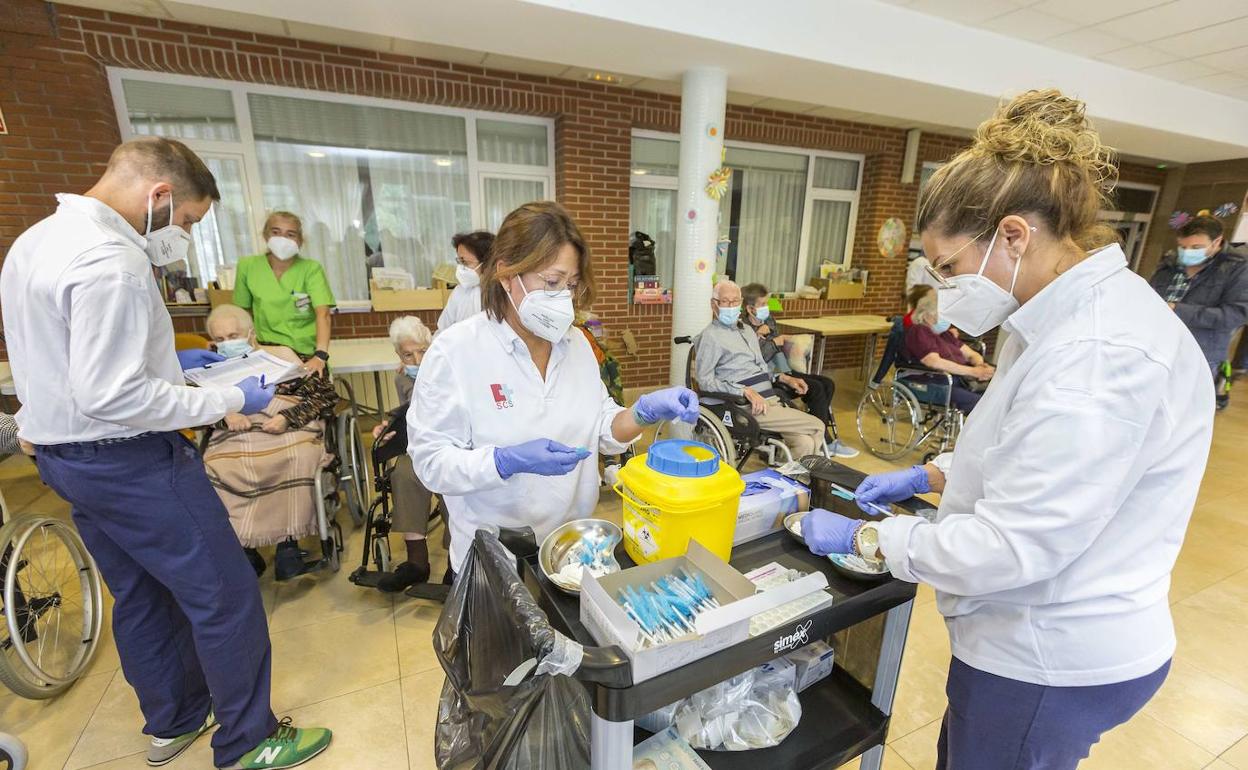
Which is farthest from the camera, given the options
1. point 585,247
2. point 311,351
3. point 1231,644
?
point 311,351

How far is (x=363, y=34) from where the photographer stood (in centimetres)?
328

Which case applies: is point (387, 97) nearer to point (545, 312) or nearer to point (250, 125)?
point (250, 125)

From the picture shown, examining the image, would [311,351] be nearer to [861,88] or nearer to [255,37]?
[255,37]

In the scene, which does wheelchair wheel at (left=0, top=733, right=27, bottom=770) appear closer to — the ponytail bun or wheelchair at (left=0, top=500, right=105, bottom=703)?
wheelchair at (left=0, top=500, right=105, bottom=703)

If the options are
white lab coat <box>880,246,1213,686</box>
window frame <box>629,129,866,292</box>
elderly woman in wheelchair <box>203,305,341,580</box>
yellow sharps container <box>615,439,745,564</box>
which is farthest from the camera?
window frame <box>629,129,866,292</box>

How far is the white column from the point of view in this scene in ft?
10.7

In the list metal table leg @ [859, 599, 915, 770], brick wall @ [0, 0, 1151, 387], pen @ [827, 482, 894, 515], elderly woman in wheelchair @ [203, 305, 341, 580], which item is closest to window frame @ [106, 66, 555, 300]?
brick wall @ [0, 0, 1151, 387]

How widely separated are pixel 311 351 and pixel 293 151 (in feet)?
5.98

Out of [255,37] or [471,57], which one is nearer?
[255,37]

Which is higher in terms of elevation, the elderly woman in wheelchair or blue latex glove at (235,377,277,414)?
blue latex glove at (235,377,277,414)

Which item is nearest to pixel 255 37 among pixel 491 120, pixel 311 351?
pixel 491 120

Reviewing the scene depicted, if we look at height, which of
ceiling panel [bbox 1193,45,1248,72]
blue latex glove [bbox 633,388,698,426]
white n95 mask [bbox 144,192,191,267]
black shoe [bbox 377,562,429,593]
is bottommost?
black shoe [bbox 377,562,429,593]

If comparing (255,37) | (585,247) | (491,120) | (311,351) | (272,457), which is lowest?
(272,457)

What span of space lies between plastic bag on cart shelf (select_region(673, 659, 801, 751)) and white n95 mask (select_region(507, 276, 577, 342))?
833 mm
